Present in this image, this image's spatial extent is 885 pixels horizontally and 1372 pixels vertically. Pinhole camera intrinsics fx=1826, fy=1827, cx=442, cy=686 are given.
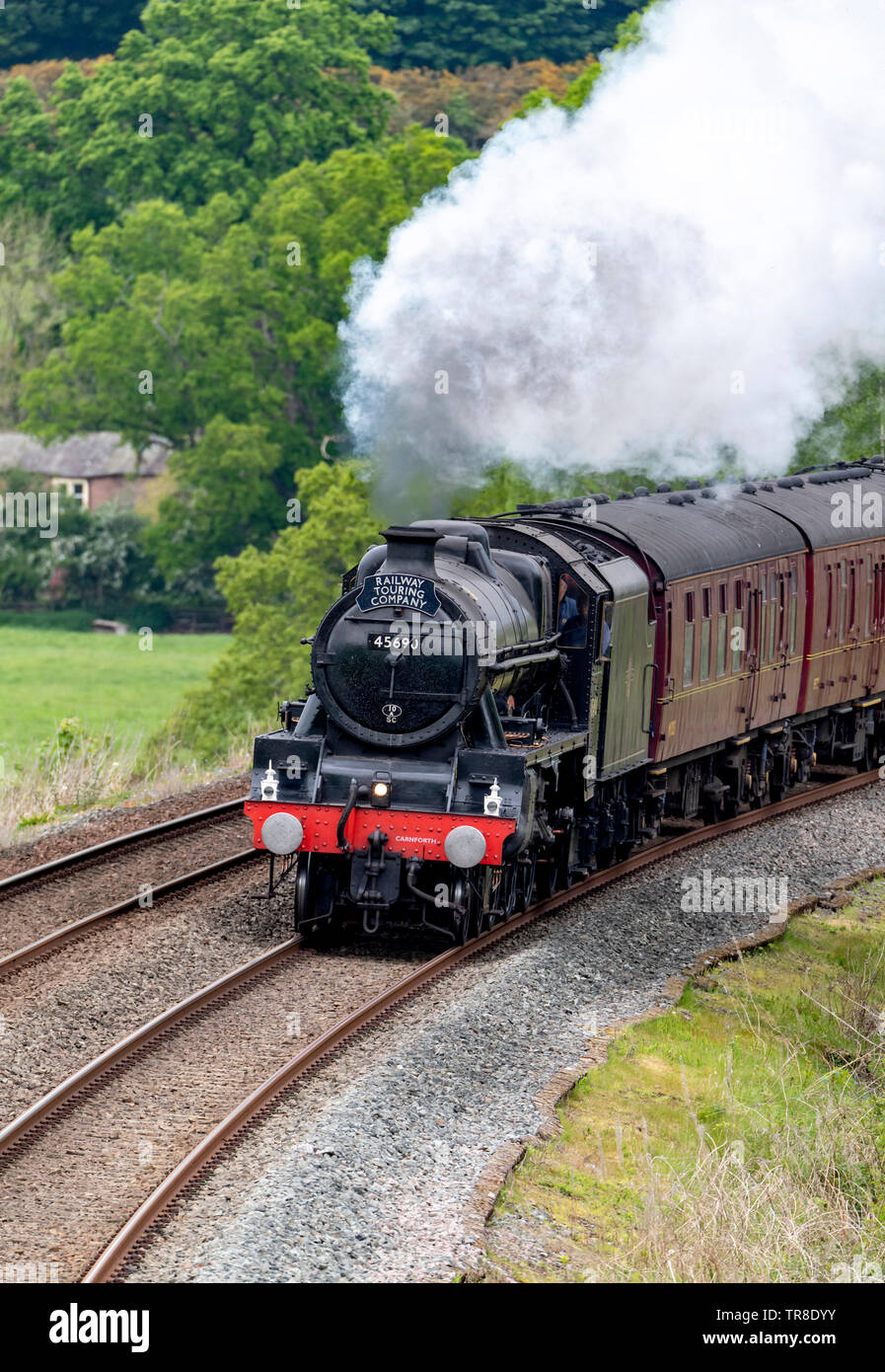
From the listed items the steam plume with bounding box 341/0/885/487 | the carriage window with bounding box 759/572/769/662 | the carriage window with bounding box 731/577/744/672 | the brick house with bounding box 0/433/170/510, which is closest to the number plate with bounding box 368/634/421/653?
the carriage window with bounding box 731/577/744/672

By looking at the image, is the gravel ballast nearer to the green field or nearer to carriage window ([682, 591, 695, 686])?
carriage window ([682, 591, 695, 686])

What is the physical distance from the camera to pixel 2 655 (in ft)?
182

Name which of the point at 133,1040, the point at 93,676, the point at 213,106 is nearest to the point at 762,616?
the point at 133,1040

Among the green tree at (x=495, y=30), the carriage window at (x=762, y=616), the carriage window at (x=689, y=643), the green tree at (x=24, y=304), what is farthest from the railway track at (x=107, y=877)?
the green tree at (x=495, y=30)

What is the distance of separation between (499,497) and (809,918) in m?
18.7

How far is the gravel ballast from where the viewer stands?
837 centimetres

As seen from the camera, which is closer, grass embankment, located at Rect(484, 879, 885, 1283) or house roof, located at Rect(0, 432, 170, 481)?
grass embankment, located at Rect(484, 879, 885, 1283)

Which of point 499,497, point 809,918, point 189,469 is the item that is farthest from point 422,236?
point 189,469

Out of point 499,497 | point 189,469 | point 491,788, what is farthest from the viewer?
point 189,469

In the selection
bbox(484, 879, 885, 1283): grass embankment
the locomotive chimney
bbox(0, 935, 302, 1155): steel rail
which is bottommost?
bbox(484, 879, 885, 1283): grass embankment

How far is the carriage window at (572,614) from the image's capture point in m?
14.8

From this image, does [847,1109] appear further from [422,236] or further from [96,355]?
[96,355]

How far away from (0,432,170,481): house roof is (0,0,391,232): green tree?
29.1ft

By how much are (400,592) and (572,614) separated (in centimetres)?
220
